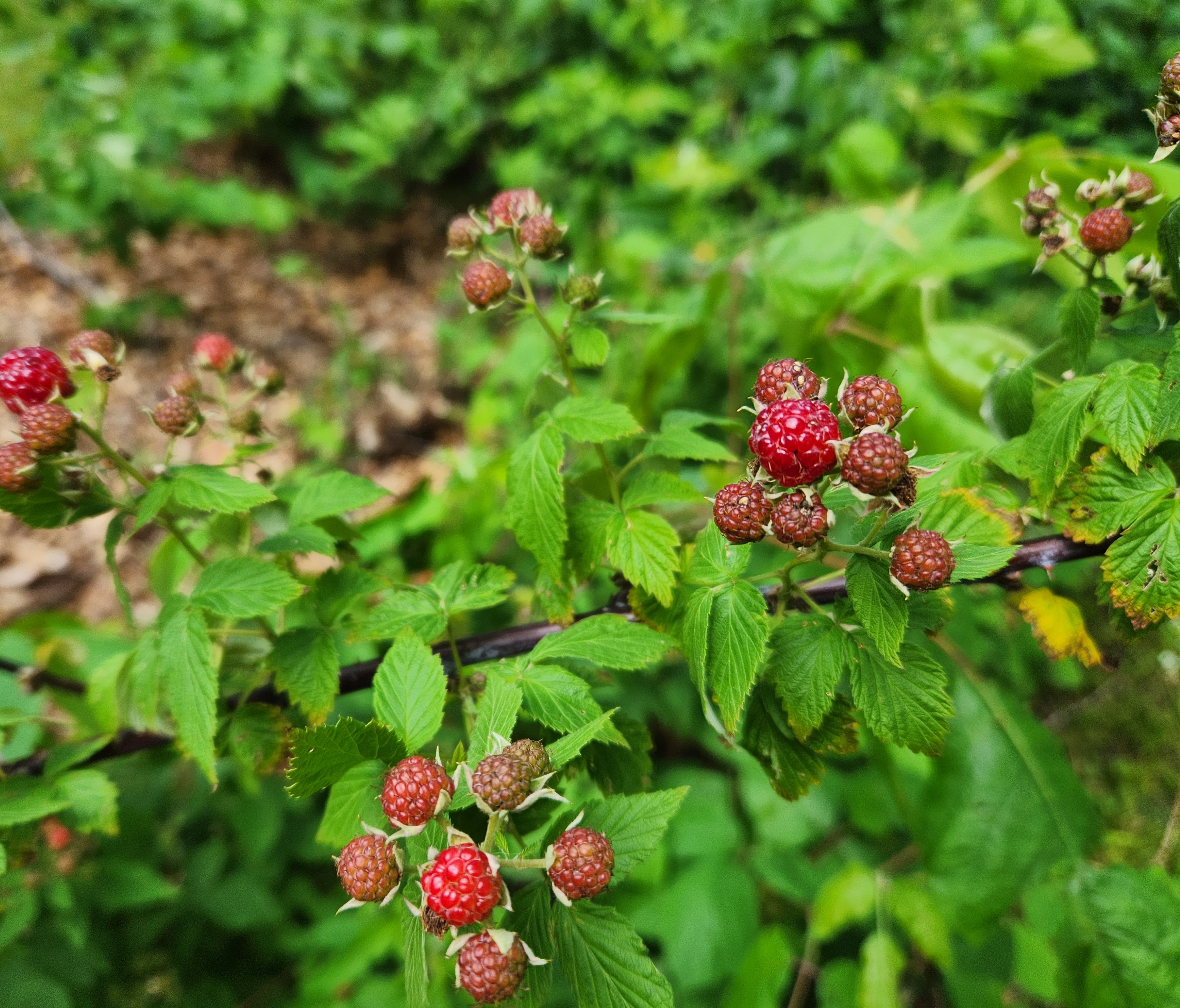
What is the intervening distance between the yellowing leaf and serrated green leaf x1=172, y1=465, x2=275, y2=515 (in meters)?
1.14

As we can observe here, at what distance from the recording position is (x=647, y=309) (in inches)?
120

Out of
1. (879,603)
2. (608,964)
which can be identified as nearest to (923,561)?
(879,603)

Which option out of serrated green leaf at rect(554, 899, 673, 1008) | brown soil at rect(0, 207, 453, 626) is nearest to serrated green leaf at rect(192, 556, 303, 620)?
serrated green leaf at rect(554, 899, 673, 1008)

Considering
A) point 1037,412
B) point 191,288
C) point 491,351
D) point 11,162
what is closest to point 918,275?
point 1037,412

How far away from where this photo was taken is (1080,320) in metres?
0.93

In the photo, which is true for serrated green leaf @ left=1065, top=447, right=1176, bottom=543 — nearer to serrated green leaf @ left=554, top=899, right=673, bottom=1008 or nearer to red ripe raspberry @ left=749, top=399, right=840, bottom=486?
red ripe raspberry @ left=749, top=399, right=840, bottom=486

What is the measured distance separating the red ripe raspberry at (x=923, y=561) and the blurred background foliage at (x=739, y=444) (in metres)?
0.49

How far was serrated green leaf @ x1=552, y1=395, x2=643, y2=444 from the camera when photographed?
996 mm

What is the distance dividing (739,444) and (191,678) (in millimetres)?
2001

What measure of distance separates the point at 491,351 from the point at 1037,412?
3.24 meters

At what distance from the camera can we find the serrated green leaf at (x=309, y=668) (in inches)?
41.1

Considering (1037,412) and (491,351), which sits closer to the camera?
(1037,412)

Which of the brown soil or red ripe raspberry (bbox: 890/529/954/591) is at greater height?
red ripe raspberry (bbox: 890/529/954/591)

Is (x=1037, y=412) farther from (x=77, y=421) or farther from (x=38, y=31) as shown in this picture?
(x=38, y=31)
